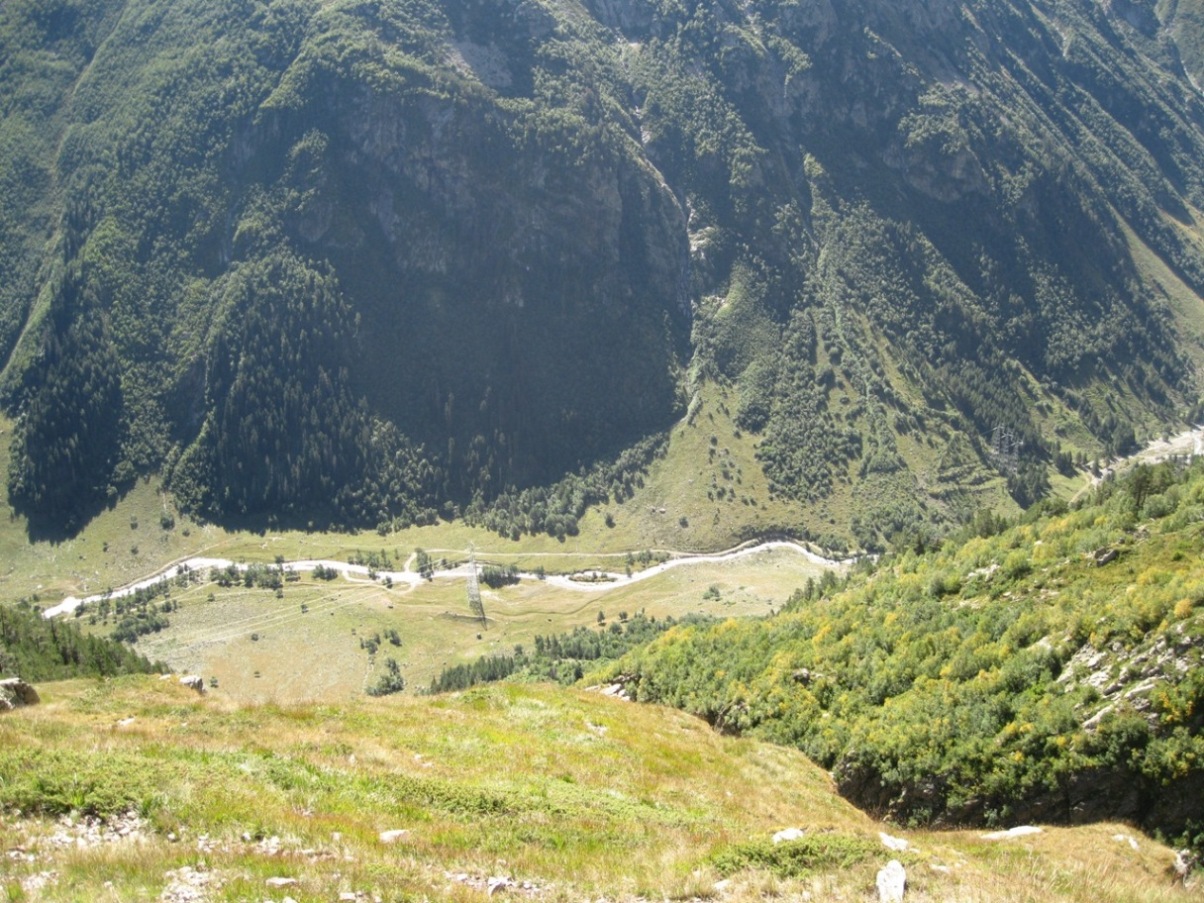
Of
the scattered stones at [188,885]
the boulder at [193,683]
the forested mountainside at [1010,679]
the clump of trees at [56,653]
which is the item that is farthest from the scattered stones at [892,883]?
the clump of trees at [56,653]

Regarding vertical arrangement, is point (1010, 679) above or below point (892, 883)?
below

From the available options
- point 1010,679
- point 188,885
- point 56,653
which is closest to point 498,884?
point 188,885

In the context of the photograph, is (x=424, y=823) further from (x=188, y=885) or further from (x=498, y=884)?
(x=188, y=885)

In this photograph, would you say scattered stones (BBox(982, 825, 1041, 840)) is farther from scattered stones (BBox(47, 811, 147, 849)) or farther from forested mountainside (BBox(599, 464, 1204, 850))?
scattered stones (BBox(47, 811, 147, 849))

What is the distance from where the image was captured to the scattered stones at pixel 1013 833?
32.2 metres

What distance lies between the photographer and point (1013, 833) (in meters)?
32.7

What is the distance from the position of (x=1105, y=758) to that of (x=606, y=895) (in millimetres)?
25159

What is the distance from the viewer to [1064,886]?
22.3 m

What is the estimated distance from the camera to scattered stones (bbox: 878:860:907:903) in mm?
20188

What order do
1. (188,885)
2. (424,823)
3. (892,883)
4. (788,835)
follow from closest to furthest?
(188,885) < (892,883) < (424,823) < (788,835)

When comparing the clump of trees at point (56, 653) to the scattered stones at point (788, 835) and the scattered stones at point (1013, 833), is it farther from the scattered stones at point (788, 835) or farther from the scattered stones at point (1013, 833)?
the scattered stones at point (1013, 833)

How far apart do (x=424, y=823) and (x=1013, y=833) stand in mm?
23874

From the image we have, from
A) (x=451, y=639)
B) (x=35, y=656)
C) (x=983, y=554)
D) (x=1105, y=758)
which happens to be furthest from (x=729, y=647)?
(x=451, y=639)

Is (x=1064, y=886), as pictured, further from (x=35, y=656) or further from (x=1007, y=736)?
(x=35, y=656)
